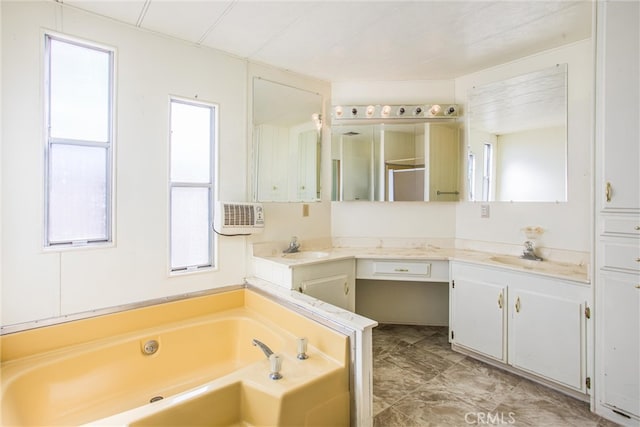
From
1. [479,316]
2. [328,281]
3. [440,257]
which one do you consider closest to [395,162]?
[440,257]

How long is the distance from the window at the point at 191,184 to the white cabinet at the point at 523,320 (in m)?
2.04

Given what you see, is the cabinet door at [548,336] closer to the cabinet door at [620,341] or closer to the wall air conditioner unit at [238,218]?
the cabinet door at [620,341]

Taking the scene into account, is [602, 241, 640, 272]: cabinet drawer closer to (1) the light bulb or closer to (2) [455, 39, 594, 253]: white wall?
(2) [455, 39, 594, 253]: white wall

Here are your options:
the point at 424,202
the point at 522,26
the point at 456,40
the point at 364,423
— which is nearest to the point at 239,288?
the point at 364,423

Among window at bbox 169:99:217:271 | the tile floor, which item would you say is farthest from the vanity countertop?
the tile floor

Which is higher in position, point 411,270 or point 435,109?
point 435,109

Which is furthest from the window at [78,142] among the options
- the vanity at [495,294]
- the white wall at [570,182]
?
the white wall at [570,182]

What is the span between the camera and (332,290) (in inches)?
104

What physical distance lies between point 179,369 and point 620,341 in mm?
2604

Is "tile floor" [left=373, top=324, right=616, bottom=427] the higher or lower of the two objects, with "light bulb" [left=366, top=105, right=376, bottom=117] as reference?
lower

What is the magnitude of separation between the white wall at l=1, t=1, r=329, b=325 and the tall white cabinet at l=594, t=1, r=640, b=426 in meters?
2.36

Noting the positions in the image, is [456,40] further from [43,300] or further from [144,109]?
[43,300]

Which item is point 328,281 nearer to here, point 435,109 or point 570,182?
point 435,109

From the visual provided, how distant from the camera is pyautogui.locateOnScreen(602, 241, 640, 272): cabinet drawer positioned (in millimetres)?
1766
